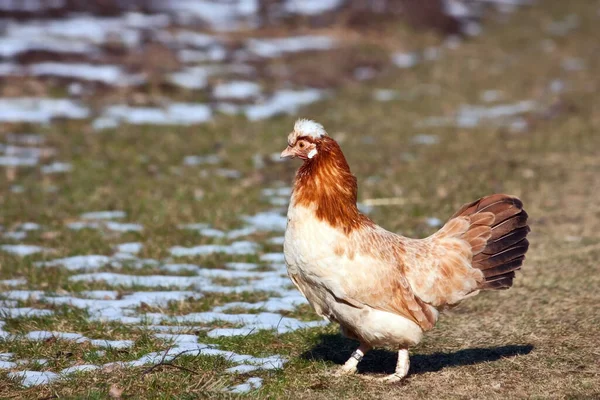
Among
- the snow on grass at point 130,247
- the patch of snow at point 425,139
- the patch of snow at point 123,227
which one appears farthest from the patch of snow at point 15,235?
the patch of snow at point 425,139

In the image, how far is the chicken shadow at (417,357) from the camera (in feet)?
18.8

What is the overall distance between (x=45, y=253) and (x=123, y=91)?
7.55 metres

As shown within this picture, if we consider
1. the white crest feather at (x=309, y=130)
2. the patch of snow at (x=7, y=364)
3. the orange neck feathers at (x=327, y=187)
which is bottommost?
the patch of snow at (x=7, y=364)

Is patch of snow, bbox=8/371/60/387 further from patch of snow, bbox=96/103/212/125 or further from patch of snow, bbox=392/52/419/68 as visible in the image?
patch of snow, bbox=392/52/419/68

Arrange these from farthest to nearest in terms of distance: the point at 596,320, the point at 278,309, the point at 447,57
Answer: the point at 447,57 < the point at 278,309 < the point at 596,320

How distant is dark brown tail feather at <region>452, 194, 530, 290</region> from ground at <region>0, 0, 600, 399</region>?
2.27ft

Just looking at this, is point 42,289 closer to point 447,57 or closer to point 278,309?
point 278,309

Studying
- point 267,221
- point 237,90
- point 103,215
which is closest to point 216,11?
point 237,90

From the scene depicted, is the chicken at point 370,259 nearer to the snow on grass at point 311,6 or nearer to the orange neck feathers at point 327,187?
the orange neck feathers at point 327,187

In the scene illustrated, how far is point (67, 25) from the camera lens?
58.2 feet

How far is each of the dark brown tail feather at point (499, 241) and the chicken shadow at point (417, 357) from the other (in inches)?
25.1

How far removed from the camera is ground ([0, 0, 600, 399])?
17.7ft

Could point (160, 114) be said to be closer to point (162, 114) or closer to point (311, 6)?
point (162, 114)

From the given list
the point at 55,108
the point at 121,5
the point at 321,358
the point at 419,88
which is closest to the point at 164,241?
the point at 321,358
